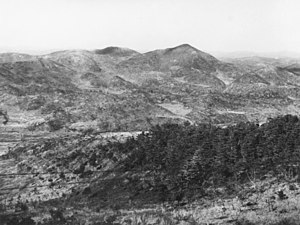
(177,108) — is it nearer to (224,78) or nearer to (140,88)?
(140,88)

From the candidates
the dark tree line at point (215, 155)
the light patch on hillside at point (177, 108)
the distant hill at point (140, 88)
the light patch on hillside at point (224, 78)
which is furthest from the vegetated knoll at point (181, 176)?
the light patch on hillside at point (224, 78)

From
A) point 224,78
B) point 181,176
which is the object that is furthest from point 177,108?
point 181,176

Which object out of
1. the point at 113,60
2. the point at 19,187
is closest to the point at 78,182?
the point at 19,187

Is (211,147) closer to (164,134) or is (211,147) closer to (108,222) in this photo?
(164,134)

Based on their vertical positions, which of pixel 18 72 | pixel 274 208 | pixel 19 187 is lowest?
pixel 19 187

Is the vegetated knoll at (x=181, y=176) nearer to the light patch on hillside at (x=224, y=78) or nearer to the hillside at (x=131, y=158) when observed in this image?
the hillside at (x=131, y=158)

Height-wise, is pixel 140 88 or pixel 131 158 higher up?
pixel 140 88

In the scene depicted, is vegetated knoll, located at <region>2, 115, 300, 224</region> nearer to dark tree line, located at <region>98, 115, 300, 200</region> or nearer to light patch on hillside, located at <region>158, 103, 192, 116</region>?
dark tree line, located at <region>98, 115, 300, 200</region>

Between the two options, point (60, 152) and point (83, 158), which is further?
point (60, 152)
